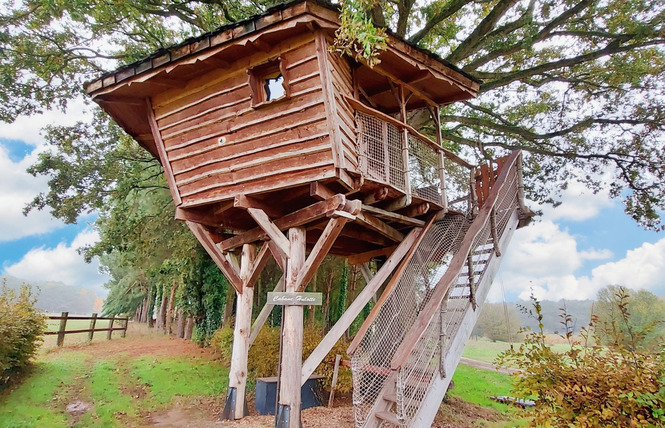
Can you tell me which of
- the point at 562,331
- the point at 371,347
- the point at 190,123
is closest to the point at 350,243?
the point at 371,347

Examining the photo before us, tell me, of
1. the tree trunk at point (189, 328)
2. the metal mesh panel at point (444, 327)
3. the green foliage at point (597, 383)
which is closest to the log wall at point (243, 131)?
the metal mesh panel at point (444, 327)

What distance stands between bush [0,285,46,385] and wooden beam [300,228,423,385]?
21.2 feet

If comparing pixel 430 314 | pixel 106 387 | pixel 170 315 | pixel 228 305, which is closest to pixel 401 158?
pixel 430 314

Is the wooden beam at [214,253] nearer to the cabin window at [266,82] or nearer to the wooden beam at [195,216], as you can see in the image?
the wooden beam at [195,216]

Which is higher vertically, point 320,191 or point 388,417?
point 320,191

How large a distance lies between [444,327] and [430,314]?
0.60 metres

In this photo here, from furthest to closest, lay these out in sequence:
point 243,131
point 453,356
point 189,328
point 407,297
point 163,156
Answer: point 189,328
point 163,156
point 407,297
point 243,131
point 453,356

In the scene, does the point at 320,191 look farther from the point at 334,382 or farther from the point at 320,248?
the point at 334,382

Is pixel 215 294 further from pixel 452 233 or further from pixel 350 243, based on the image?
pixel 452 233

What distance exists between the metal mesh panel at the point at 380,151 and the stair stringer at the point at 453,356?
2.21m

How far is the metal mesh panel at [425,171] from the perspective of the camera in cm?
711

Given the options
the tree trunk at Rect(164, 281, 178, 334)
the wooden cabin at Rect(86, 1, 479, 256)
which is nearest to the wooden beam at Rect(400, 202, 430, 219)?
the wooden cabin at Rect(86, 1, 479, 256)

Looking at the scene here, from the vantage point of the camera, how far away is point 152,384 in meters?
9.56

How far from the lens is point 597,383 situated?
3332mm
